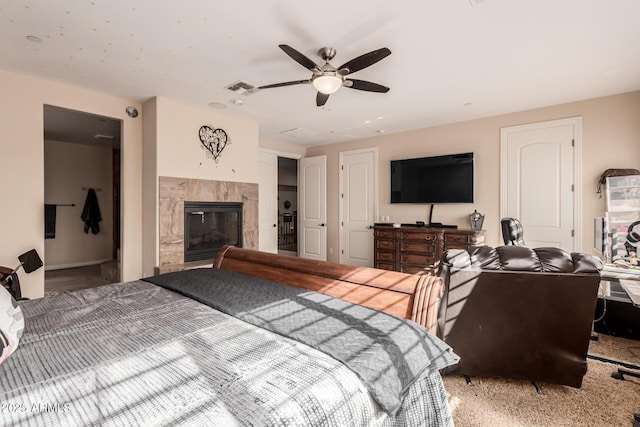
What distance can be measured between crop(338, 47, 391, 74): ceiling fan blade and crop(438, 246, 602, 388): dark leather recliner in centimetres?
150

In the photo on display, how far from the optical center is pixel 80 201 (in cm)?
630

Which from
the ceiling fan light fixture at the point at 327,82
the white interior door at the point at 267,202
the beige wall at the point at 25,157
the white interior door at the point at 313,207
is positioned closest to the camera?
the ceiling fan light fixture at the point at 327,82

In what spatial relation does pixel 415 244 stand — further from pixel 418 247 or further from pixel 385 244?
pixel 385 244

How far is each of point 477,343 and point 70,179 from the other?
24.4 feet

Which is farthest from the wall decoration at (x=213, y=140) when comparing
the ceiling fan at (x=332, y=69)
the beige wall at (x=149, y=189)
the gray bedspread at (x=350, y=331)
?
the gray bedspread at (x=350, y=331)

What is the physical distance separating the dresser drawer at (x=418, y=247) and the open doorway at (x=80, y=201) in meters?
5.05

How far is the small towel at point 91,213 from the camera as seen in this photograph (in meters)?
6.28

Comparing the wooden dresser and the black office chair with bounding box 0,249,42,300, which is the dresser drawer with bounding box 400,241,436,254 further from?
the black office chair with bounding box 0,249,42,300

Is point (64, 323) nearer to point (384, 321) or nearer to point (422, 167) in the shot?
point (384, 321)

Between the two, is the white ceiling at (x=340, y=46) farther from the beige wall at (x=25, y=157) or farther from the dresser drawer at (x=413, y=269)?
the dresser drawer at (x=413, y=269)

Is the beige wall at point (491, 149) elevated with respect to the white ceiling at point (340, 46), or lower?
lower

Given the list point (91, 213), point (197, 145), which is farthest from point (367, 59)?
point (91, 213)

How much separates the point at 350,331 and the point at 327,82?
2.08 m

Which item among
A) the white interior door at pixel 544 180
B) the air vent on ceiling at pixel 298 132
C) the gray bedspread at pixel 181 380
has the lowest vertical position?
the gray bedspread at pixel 181 380
